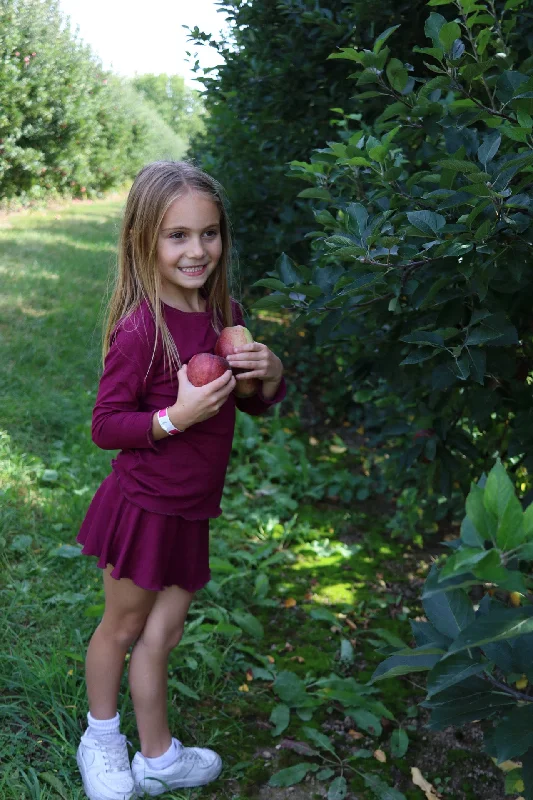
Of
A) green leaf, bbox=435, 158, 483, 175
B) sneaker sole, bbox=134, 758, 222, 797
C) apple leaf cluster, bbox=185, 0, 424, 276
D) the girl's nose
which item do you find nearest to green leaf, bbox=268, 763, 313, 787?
sneaker sole, bbox=134, 758, 222, 797

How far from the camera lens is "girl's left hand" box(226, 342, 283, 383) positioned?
186 centimetres

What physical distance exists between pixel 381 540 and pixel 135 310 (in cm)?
225

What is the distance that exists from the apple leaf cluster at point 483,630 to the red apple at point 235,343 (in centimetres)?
79

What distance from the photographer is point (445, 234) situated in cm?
158

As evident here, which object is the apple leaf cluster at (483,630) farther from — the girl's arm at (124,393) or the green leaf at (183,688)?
the green leaf at (183,688)

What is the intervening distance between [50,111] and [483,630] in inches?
484

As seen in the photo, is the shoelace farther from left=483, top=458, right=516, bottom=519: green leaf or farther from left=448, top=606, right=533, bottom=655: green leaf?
left=483, top=458, right=516, bottom=519: green leaf

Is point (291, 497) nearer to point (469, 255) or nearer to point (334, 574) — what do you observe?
point (334, 574)

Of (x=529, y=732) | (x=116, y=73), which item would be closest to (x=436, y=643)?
(x=529, y=732)

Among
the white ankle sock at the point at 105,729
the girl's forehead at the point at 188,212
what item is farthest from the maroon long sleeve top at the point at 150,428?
the white ankle sock at the point at 105,729

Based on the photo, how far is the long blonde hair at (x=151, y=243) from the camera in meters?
1.88

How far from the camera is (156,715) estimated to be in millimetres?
2102

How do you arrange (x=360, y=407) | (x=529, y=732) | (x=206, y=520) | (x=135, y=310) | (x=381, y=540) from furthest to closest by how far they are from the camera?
(x=360, y=407)
(x=381, y=540)
(x=206, y=520)
(x=135, y=310)
(x=529, y=732)

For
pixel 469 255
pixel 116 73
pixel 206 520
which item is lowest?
pixel 206 520
